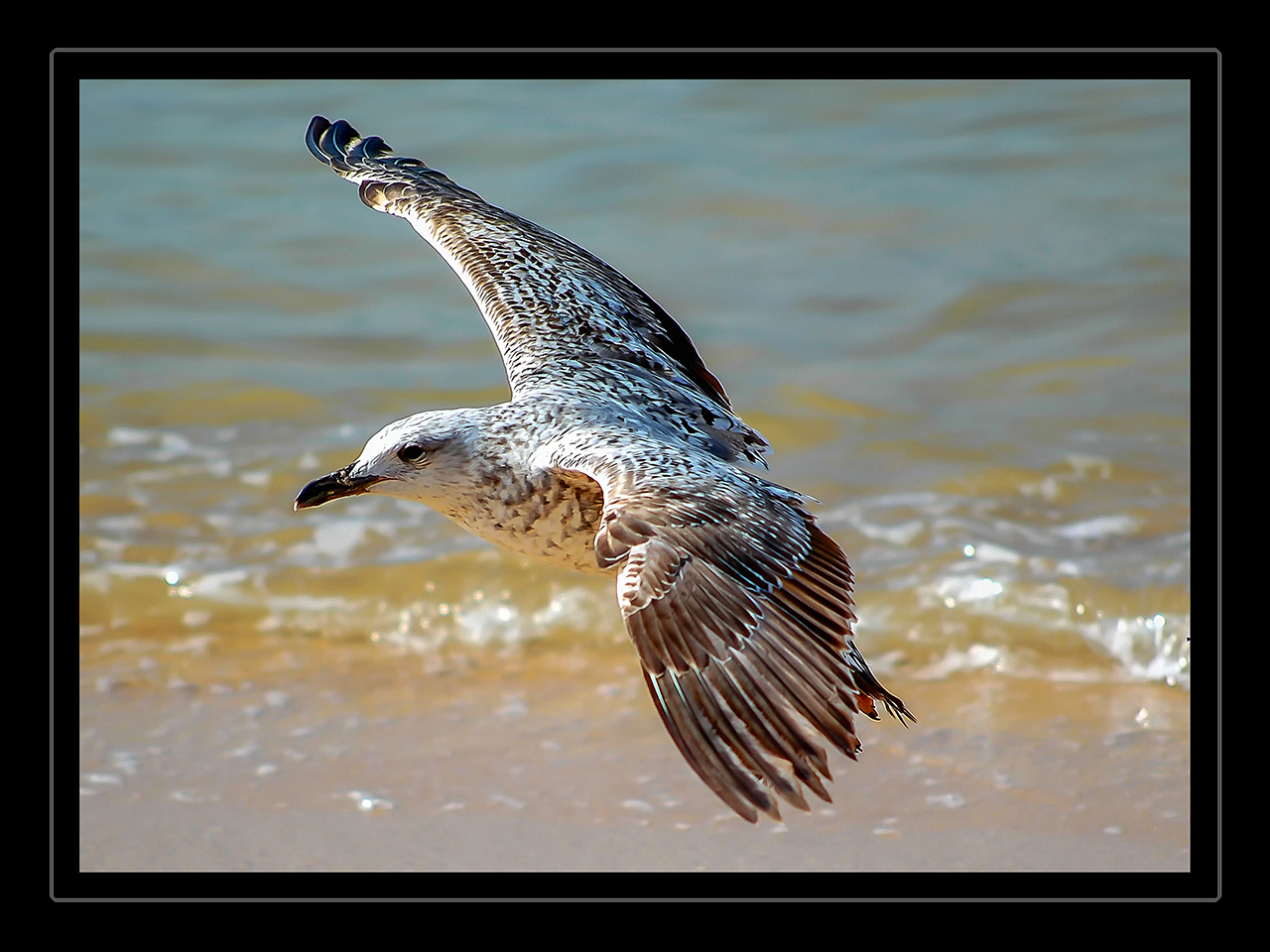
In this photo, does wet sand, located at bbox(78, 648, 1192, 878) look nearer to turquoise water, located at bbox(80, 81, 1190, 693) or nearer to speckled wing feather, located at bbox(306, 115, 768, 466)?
turquoise water, located at bbox(80, 81, 1190, 693)

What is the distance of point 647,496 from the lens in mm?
3209

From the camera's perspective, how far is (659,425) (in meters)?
3.95

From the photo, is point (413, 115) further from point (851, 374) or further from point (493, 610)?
point (493, 610)

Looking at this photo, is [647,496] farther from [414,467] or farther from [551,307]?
[551,307]

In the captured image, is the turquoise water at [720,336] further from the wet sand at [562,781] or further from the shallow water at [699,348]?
the wet sand at [562,781]

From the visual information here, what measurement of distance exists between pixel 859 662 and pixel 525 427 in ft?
3.94

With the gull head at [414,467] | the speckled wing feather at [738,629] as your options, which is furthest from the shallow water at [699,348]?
the speckled wing feather at [738,629]

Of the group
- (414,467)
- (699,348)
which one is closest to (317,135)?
(414,467)

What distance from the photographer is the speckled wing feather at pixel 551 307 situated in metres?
4.30

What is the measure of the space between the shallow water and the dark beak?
2078 mm

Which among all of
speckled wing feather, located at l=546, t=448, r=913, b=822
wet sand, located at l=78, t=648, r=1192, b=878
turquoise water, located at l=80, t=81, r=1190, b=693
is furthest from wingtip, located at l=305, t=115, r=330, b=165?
speckled wing feather, located at l=546, t=448, r=913, b=822

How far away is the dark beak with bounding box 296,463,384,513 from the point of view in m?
3.60

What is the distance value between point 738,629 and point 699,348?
5.62 metres
